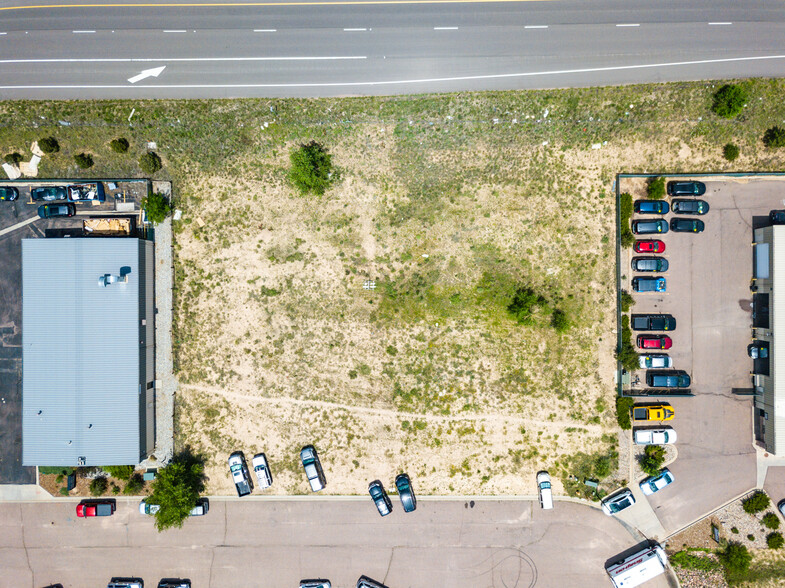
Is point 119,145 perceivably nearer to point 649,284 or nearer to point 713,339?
point 649,284

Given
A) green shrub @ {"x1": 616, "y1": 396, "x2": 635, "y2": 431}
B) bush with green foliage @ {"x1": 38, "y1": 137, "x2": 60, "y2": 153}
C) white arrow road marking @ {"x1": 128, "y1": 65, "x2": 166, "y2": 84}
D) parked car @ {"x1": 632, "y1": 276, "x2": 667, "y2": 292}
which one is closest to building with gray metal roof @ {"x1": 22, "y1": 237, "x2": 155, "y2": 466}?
bush with green foliage @ {"x1": 38, "y1": 137, "x2": 60, "y2": 153}

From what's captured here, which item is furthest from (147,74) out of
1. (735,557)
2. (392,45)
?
(735,557)

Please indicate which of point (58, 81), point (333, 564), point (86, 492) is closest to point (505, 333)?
point (333, 564)

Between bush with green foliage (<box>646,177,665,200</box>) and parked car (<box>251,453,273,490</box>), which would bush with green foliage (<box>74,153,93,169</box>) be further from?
bush with green foliage (<box>646,177,665,200</box>)

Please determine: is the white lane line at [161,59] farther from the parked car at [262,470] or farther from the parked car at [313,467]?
the parked car at [262,470]

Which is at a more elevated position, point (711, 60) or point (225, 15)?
point (225, 15)

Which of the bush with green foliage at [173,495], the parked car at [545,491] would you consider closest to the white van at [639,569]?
the parked car at [545,491]

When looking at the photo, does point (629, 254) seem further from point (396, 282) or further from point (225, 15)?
point (225, 15)
